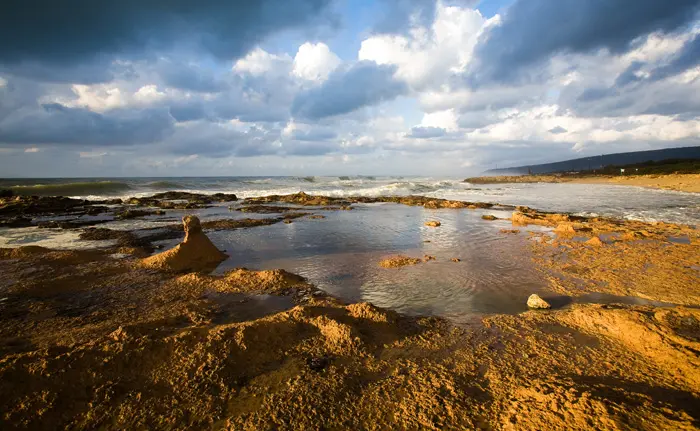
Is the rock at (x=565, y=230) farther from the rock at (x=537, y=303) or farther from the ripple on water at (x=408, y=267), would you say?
the rock at (x=537, y=303)

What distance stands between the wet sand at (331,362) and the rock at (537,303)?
0.20m

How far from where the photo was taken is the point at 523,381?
3074mm

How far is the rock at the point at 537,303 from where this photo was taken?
16.6ft

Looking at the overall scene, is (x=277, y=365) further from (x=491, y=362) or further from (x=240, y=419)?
(x=491, y=362)

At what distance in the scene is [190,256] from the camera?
7.89m

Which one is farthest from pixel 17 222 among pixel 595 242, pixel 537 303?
pixel 595 242

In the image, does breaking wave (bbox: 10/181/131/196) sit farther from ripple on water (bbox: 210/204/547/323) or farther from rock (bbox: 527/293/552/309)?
rock (bbox: 527/293/552/309)

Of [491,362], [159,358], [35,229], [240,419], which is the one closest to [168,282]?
[159,358]

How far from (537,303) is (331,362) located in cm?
361

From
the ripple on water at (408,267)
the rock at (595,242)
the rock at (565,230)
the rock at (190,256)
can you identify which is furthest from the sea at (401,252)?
the rock at (595,242)

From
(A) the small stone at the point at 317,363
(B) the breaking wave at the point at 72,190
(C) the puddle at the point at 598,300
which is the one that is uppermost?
(B) the breaking wave at the point at 72,190

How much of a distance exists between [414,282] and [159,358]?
4.48 meters

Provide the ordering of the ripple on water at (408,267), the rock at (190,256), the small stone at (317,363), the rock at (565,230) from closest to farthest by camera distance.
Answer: the small stone at (317,363), the ripple on water at (408,267), the rock at (190,256), the rock at (565,230)

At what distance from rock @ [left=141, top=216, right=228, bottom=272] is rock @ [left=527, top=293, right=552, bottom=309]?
6.83 meters
